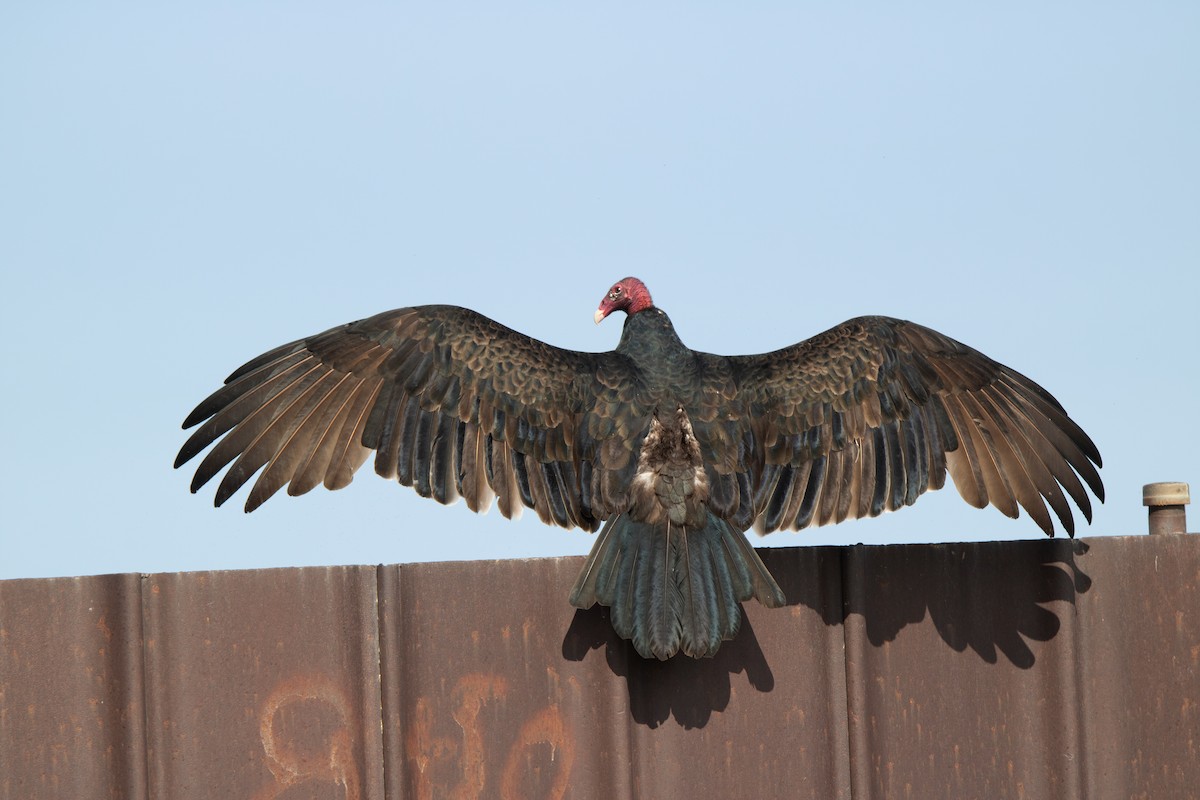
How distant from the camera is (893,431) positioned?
3.92 m

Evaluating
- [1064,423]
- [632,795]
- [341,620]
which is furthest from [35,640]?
[1064,423]

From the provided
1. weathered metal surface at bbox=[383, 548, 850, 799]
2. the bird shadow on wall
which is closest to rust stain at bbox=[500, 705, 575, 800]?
weathered metal surface at bbox=[383, 548, 850, 799]

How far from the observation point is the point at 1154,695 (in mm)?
3205

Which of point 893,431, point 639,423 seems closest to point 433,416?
point 639,423

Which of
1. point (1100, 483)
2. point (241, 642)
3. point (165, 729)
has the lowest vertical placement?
point (165, 729)

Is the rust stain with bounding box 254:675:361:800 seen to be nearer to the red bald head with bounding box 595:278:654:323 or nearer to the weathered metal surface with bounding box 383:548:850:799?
the weathered metal surface with bounding box 383:548:850:799

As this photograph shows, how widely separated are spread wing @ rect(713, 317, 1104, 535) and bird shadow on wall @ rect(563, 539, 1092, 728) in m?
0.51

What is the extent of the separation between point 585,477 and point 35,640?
5.17 ft

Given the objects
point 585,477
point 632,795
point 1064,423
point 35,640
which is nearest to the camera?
point 35,640

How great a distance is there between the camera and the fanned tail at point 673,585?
2.96m

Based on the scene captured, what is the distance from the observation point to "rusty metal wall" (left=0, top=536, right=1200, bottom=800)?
2.76 meters

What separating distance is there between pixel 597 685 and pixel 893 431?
147cm

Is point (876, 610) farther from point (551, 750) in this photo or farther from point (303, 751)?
point (303, 751)

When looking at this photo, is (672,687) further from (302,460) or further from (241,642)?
(302,460)
